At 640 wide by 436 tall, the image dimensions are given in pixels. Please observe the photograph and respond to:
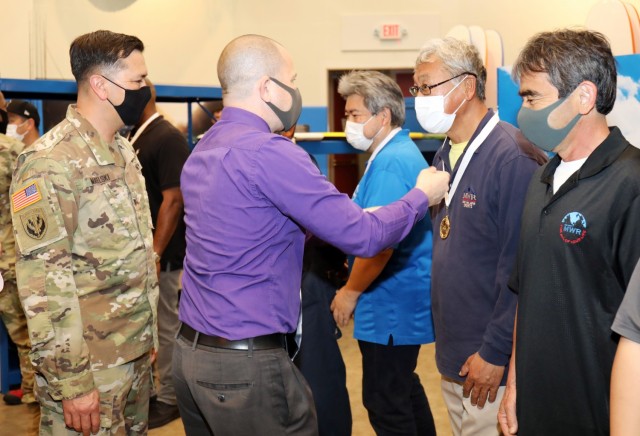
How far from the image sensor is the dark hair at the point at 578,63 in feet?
5.94

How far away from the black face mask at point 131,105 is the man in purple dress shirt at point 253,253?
56cm

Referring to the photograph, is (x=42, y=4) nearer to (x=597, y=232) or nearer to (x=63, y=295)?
(x=63, y=295)

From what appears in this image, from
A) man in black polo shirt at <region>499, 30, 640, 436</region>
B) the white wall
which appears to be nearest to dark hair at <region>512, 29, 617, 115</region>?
man in black polo shirt at <region>499, 30, 640, 436</region>

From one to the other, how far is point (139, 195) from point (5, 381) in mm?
2809

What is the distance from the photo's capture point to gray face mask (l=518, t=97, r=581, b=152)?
1.84m

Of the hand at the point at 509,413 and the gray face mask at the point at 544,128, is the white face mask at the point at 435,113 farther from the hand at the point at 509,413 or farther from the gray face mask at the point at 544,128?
the hand at the point at 509,413

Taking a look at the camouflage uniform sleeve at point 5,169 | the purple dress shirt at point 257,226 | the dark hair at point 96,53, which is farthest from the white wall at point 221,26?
the purple dress shirt at point 257,226

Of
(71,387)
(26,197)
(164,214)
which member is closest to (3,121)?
(164,214)

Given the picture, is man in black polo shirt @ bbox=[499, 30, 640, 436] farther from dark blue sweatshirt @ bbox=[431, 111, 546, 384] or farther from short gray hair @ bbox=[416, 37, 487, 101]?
short gray hair @ bbox=[416, 37, 487, 101]

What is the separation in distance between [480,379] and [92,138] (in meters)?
1.51

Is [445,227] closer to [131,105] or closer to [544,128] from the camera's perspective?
[544,128]

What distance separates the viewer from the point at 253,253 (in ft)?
6.32

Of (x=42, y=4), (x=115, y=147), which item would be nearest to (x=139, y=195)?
(x=115, y=147)

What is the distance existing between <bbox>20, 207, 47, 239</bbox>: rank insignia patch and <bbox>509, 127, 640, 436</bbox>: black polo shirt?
1.41m
